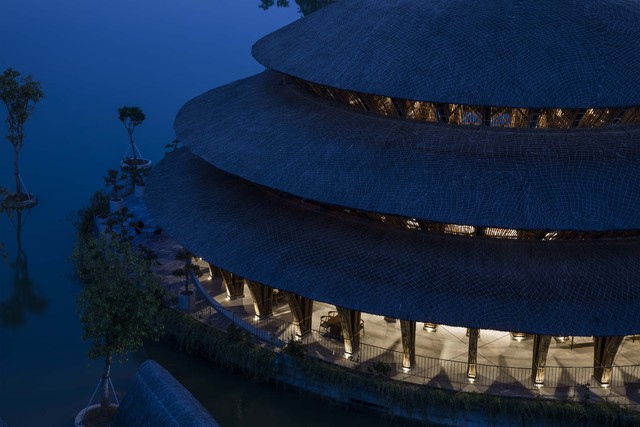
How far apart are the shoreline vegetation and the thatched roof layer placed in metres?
4.68

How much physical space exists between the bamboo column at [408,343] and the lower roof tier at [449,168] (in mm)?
5364

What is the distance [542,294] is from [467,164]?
6355 millimetres

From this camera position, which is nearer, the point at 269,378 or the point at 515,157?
the point at 515,157

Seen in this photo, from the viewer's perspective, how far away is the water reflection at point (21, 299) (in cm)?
5025

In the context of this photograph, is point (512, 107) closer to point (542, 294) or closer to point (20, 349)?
point (542, 294)

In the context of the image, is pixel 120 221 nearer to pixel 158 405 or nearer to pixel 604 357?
pixel 158 405

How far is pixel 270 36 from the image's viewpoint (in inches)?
2035

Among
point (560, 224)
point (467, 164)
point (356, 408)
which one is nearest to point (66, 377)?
point (356, 408)

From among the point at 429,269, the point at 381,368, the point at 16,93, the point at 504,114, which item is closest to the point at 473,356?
the point at 381,368

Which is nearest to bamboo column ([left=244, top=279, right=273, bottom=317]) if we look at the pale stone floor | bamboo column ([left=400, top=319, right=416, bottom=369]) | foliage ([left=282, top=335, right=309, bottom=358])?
the pale stone floor

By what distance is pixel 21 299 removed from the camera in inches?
2084

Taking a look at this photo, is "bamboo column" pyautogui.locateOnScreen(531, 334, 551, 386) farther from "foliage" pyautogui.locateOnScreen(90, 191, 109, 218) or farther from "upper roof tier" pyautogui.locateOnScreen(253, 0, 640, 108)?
"foliage" pyautogui.locateOnScreen(90, 191, 109, 218)

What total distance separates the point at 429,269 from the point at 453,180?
12.7 ft

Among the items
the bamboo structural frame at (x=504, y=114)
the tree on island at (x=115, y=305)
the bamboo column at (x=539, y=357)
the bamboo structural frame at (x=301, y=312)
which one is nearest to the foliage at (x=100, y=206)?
the bamboo structural frame at (x=301, y=312)
